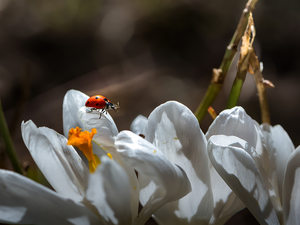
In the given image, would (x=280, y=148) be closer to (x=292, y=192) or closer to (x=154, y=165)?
(x=292, y=192)

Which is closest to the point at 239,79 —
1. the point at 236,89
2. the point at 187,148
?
the point at 236,89

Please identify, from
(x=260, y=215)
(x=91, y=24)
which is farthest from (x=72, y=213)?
(x=91, y=24)

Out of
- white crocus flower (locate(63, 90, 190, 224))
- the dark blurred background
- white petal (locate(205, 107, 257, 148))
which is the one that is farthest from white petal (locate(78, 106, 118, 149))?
the dark blurred background

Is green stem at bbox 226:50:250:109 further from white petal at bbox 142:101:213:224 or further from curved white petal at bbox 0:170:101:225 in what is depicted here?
curved white petal at bbox 0:170:101:225

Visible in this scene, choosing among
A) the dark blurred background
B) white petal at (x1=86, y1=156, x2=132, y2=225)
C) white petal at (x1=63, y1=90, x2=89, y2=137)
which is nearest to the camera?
white petal at (x1=86, y1=156, x2=132, y2=225)

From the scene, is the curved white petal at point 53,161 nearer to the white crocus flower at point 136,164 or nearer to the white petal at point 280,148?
the white crocus flower at point 136,164

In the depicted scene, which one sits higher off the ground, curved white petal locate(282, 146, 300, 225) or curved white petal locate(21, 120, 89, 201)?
curved white petal locate(21, 120, 89, 201)
